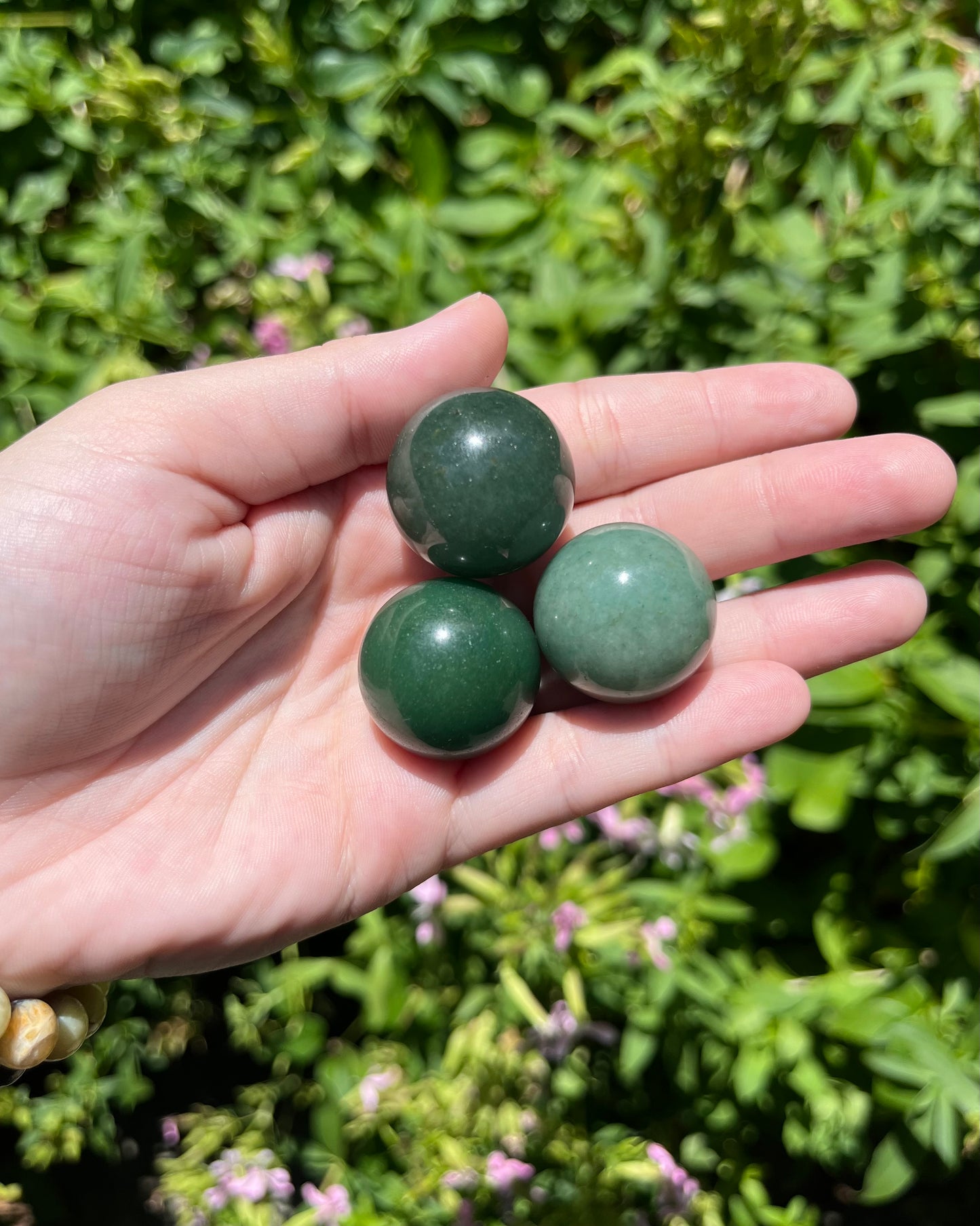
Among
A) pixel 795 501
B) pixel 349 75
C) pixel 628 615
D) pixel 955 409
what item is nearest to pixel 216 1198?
pixel 628 615

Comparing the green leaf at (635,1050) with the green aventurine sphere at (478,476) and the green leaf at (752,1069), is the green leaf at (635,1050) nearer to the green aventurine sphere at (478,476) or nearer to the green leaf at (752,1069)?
the green leaf at (752,1069)

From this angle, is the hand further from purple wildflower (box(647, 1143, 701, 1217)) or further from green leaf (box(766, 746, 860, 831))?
purple wildflower (box(647, 1143, 701, 1217))

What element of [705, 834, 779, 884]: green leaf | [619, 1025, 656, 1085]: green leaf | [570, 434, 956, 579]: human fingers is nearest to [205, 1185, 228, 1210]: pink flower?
[619, 1025, 656, 1085]: green leaf

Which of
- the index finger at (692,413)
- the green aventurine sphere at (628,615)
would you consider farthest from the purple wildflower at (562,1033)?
the index finger at (692,413)

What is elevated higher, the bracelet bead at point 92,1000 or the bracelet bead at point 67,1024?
the bracelet bead at point 67,1024

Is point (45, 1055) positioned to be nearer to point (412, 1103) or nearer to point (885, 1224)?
point (412, 1103)
